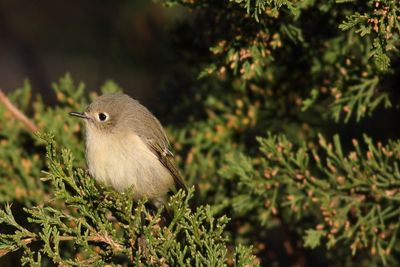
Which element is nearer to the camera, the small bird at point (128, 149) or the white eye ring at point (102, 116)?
the small bird at point (128, 149)

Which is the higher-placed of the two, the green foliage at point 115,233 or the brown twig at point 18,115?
the brown twig at point 18,115

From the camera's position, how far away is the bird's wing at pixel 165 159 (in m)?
3.65

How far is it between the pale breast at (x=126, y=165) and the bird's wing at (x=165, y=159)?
29mm

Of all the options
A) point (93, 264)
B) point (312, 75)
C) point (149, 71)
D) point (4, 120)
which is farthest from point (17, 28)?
point (93, 264)

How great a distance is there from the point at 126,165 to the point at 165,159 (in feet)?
1.04

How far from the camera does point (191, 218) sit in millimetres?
2512

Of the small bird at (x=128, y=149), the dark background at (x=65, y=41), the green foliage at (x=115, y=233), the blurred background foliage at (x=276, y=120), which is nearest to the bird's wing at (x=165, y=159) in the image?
the small bird at (x=128, y=149)

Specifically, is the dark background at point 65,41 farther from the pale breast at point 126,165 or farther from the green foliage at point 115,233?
the green foliage at point 115,233

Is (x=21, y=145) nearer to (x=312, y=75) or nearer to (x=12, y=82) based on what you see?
(x=312, y=75)

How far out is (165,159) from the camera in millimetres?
3678

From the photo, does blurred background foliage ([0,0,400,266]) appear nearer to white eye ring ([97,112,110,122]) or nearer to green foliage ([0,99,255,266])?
green foliage ([0,99,255,266])

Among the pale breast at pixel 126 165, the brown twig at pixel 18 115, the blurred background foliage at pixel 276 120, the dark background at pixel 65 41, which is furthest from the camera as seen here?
the dark background at pixel 65 41

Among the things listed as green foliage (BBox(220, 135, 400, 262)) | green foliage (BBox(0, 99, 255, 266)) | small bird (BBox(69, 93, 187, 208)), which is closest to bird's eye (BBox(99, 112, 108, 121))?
small bird (BBox(69, 93, 187, 208))

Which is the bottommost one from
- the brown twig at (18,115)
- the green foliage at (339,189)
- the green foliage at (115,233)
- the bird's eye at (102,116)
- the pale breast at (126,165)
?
the green foliage at (115,233)
